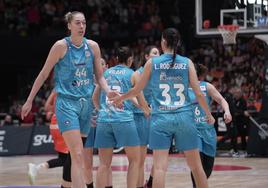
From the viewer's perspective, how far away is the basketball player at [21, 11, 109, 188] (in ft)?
23.9

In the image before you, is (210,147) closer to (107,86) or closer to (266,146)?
(107,86)

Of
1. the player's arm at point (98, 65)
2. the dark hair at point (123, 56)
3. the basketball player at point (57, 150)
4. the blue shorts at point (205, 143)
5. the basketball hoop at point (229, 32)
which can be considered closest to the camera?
the player's arm at point (98, 65)

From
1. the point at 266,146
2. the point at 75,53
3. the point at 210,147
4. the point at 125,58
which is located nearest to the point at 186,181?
the point at 210,147

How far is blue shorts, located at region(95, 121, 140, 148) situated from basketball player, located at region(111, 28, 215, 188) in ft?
2.86

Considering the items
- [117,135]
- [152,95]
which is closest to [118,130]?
[117,135]

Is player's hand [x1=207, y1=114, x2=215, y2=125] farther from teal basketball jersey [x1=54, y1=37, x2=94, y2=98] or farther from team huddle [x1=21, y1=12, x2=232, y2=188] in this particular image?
teal basketball jersey [x1=54, y1=37, x2=94, y2=98]

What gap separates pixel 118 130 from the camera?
8289 mm

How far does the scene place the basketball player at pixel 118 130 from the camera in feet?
27.1

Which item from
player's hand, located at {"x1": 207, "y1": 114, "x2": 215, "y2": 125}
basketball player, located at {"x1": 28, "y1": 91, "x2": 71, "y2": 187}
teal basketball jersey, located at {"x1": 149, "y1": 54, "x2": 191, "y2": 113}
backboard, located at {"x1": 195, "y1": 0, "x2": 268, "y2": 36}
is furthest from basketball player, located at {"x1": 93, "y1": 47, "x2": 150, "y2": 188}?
backboard, located at {"x1": 195, "y1": 0, "x2": 268, "y2": 36}

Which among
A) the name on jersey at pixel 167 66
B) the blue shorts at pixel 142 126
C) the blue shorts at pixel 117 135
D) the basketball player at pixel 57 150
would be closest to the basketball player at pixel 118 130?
the blue shorts at pixel 117 135

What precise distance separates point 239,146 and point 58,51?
12943mm

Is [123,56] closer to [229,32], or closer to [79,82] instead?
[79,82]

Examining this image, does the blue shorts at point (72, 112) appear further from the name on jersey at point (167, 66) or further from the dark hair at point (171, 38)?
the dark hair at point (171, 38)

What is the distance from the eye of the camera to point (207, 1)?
18031mm
